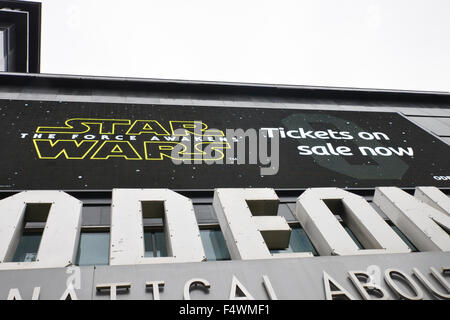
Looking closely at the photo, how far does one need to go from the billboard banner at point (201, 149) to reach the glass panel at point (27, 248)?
54.9 inches

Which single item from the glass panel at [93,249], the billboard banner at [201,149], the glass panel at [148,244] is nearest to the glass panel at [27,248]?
the glass panel at [93,249]

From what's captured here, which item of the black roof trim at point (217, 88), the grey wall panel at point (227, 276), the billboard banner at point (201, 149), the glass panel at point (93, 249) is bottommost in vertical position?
the glass panel at point (93, 249)

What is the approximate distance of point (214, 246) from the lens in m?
7.79

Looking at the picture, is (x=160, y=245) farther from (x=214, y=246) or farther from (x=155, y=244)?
(x=214, y=246)

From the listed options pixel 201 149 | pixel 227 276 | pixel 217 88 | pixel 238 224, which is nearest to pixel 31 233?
pixel 238 224

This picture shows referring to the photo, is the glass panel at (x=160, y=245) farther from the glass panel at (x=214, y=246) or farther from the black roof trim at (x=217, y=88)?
the black roof trim at (x=217, y=88)

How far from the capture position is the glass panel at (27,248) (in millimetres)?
6801

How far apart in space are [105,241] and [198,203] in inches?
87.5

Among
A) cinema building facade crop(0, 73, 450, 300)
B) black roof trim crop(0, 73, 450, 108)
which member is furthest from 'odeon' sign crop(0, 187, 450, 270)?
black roof trim crop(0, 73, 450, 108)

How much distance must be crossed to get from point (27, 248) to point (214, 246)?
3.30 m

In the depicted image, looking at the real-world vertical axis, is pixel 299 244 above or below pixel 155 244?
below

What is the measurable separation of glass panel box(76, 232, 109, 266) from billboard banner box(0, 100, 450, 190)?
134 centimetres

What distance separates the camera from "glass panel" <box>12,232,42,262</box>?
6.80 metres

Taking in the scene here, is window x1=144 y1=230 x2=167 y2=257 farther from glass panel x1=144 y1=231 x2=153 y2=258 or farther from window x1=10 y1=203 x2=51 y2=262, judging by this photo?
window x1=10 y1=203 x2=51 y2=262
